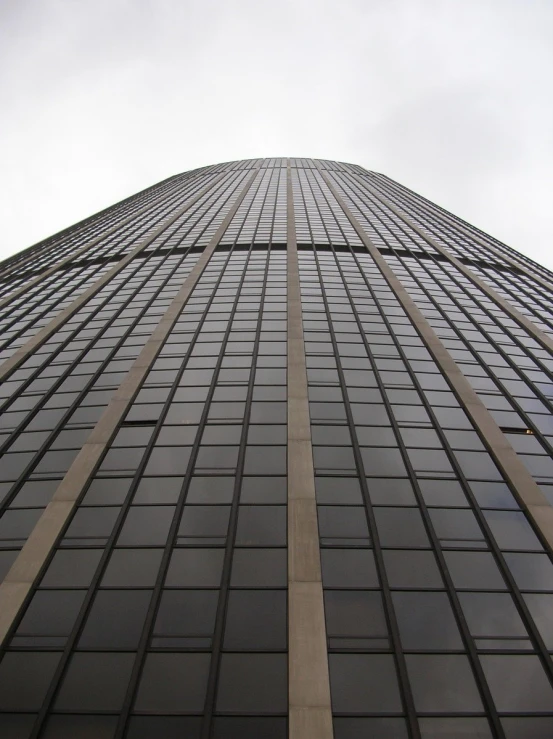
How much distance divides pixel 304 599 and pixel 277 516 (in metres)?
3.29

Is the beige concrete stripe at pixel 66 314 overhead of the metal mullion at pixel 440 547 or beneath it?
overhead

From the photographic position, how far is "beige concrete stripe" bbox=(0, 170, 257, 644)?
14516mm

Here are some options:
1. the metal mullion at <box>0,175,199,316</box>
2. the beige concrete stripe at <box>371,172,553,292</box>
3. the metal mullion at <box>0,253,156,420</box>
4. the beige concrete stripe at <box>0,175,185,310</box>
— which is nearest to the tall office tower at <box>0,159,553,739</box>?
the metal mullion at <box>0,253,156,420</box>

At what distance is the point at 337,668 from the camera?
12766mm

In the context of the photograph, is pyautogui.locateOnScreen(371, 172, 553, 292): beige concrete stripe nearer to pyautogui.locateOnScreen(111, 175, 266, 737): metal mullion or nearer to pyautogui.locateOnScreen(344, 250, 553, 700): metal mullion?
pyautogui.locateOnScreen(344, 250, 553, 700): metal mullion

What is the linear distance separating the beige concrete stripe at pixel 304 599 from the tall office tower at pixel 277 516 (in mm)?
55

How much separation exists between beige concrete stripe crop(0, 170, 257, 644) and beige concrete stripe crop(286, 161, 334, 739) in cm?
712

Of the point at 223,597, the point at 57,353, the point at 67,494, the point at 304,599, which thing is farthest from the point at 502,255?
the point at 223,597

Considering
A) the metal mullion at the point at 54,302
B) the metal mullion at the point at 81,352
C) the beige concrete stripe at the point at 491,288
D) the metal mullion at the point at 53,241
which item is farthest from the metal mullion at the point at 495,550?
the metal mullion at the point at 53,241

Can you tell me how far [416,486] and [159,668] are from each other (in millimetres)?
9978

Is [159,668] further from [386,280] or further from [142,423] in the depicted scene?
[386,280]

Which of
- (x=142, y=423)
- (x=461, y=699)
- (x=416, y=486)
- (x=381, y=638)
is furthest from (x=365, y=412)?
(x=461, y=699)

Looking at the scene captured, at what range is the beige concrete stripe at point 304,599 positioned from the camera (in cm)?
1171

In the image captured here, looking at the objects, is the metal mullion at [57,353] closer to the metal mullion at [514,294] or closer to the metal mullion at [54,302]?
the metal mullion at [54,302]
